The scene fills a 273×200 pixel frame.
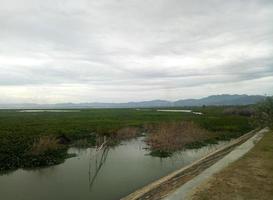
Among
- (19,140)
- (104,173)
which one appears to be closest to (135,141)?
(19,140)

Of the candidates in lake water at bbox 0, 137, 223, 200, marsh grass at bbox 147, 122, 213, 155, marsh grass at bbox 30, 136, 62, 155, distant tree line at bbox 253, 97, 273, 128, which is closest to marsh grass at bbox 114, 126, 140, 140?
marsh grass at bbox 147, 122, 213, 155

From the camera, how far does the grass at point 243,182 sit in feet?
31.0

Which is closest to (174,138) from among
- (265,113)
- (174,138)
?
(174,138)

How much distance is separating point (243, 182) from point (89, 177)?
33.6 ft

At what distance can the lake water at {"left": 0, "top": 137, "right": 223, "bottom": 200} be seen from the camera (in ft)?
50.5

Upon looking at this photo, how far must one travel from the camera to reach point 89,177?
18.2 m

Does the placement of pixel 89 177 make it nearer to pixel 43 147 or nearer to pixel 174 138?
pixel 43 147

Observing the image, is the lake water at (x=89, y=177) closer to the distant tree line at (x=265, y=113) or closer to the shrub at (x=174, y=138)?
the shrub at (x=174, y=138)

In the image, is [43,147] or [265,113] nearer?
[43,147]

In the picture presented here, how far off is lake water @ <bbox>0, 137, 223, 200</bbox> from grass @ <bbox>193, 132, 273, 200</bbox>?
5.90 m

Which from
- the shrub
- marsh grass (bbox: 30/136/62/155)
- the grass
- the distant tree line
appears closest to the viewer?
the grass

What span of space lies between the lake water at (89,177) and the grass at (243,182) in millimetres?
5902

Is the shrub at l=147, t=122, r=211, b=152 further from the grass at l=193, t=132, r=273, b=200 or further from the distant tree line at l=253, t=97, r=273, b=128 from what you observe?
the grass at l=193, t=132, r=273, b=200

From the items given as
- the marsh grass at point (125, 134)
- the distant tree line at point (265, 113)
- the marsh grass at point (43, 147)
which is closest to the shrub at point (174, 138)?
the marsh grass at point (125, 134)
